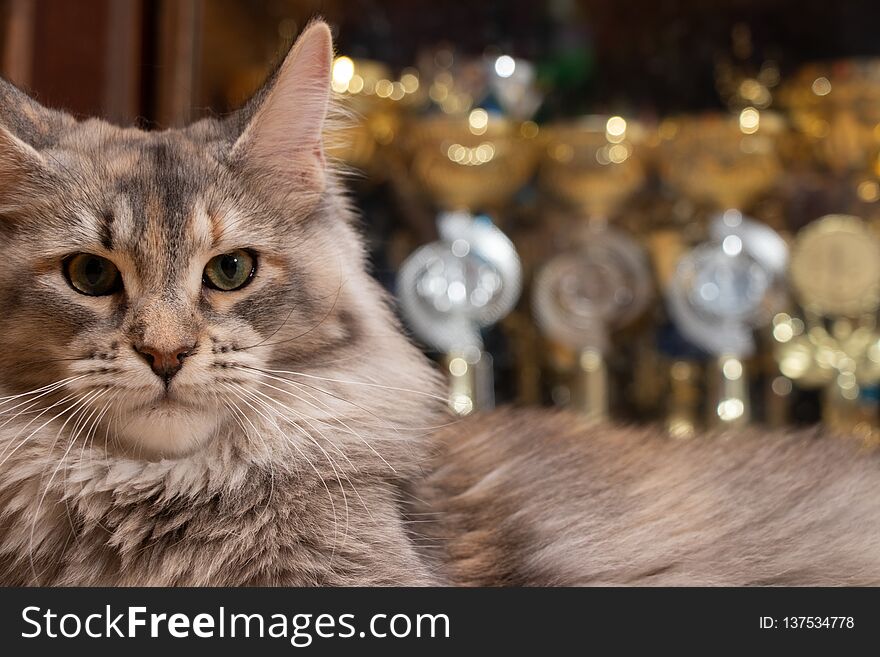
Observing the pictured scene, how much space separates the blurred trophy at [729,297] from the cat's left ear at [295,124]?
1335 mm

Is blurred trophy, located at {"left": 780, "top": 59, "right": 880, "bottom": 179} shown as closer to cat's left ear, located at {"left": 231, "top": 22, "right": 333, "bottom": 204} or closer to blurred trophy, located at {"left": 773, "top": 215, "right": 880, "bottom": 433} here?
blurred trophy, located at {"left": 773, "top": 215, "right": 880, "bottom": 433}

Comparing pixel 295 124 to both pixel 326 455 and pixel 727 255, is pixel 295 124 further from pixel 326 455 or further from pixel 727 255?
pixel 727 255

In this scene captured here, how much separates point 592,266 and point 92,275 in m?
1.53

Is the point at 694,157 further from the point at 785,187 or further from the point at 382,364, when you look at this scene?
the point at 382,364

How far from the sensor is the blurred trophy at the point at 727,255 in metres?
2.22

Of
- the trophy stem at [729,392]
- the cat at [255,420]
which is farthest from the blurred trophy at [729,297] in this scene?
the cat at [255,420]

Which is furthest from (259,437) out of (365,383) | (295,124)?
(295,124)

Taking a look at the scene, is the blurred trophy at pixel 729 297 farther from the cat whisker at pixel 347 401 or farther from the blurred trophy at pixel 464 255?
the cat whisker at pixel 347 401

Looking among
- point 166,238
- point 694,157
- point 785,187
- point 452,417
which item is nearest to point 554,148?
point 694,157

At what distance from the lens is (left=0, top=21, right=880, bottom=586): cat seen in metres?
0.91

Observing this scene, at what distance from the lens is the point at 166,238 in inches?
36.3

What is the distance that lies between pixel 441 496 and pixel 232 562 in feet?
0.86

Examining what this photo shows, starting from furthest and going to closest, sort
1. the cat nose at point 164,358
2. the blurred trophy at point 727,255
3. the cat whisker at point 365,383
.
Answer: the blurred trophy at point 727,255 → the cat whisker at point 365,383 → the cat nose at point 164,358

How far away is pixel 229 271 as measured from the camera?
0.97m
